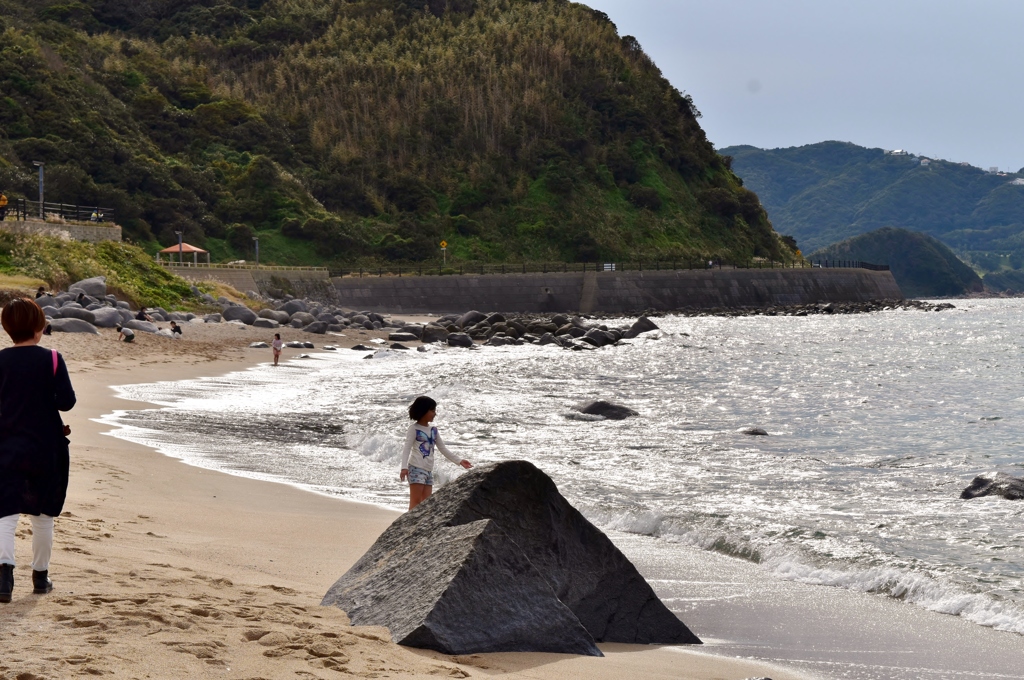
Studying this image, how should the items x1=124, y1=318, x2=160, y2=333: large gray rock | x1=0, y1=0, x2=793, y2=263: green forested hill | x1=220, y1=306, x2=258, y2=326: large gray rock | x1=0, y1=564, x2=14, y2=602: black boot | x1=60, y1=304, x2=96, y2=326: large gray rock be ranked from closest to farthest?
x1=0, y1=564, x2=14, y2=602: black boot, x1=60, y1=304, x2=96, y2=326: large gray rock, x1=124, y1=318, x2=160, y2=333: large gray rock, x1=220, y1=306, x2=258, y2=326: large gray rock, x1=0, y1=0, x2=793, y2=263: green forested hill

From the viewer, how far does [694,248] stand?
3767 inches

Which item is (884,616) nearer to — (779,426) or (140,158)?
(779,426)

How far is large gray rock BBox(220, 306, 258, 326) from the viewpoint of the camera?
4038cm

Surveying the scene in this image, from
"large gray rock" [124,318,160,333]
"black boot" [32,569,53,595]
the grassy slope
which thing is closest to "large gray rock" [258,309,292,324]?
the grassy slope

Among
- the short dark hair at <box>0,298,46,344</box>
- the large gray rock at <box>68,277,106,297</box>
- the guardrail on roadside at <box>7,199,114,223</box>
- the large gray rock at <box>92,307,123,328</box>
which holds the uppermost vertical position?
the guardrail on roadside at <box>7,199,114,223</box>

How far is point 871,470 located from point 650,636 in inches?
304

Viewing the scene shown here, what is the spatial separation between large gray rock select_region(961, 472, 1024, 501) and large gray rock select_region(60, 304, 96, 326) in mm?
23464

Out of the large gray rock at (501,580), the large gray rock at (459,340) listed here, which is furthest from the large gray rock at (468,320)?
the large gray rock at (501,580)

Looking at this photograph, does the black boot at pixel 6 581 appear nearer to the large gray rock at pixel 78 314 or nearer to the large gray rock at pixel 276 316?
the large gray rock at pixel 78 314

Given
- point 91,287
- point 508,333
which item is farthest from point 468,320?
point 91,287

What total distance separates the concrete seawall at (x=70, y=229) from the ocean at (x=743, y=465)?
49.7 ft

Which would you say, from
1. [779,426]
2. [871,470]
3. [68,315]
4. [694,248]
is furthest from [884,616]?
[694,248]

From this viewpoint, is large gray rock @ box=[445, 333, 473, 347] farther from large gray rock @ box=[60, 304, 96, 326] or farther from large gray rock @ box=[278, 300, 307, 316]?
large gray rock @ box=[60, 304, 96, 326]

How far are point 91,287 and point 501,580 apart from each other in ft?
104
